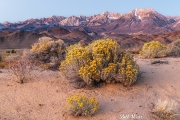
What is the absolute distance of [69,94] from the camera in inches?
332

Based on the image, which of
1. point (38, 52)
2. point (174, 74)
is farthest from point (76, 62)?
point (38, 52)

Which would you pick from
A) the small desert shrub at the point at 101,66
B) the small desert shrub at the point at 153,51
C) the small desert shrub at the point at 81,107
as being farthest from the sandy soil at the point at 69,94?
the small desert shrub at the point at 153,51

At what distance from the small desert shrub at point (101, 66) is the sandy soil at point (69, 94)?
36 centimetres

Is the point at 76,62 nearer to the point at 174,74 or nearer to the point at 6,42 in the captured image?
the point at 174,74

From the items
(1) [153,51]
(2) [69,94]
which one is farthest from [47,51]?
(2) [69,94]

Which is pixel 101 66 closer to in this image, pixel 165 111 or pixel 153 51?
pixel 165 111

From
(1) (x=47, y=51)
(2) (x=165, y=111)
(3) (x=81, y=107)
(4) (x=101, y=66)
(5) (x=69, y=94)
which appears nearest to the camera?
(3) (x=81, y=107)

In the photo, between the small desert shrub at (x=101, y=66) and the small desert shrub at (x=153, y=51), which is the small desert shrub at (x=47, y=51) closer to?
the small desert shrub at (x=101, y=66)

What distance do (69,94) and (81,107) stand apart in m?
1.41

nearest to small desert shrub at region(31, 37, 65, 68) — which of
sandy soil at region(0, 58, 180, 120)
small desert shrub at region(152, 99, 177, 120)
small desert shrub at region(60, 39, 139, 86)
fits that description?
sandy soil at region(0, 58, 180, 120)

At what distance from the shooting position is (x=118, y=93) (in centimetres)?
858

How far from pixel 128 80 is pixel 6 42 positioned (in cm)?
6264

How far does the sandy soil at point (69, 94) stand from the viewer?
7.25 metres

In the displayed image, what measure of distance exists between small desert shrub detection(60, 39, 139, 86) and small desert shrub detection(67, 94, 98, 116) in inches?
60.1
